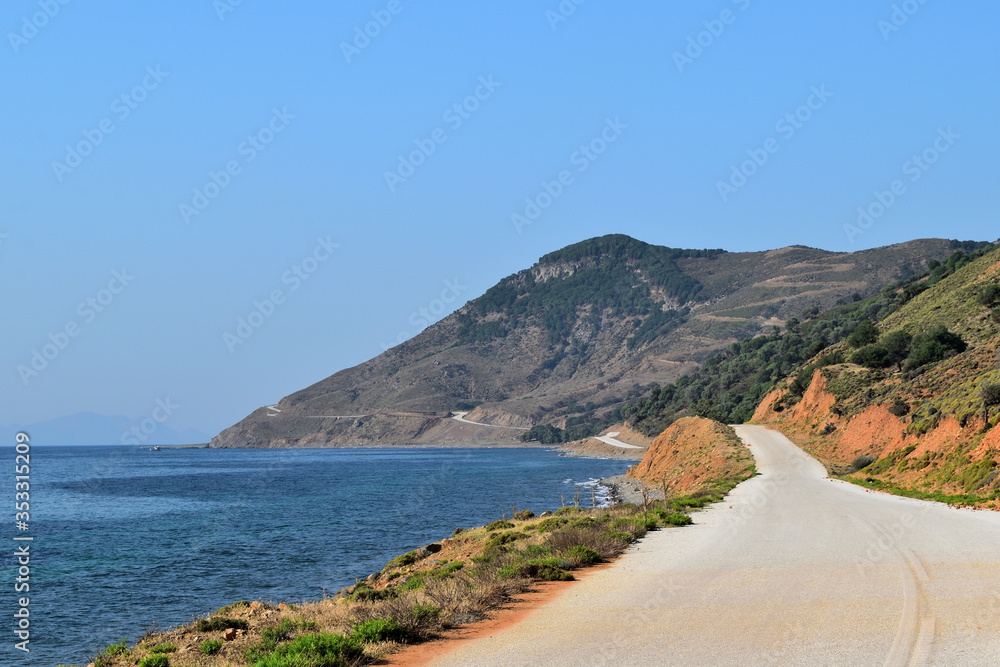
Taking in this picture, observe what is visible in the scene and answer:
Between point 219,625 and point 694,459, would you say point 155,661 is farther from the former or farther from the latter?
point 694,459

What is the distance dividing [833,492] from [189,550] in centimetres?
2677

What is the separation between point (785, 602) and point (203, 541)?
33330 millimetres

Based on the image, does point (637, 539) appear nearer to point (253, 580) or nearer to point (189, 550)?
point (253, 580)

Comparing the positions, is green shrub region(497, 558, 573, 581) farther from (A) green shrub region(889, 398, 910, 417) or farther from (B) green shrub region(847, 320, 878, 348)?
(B) green shrub region(847, 320, 878, 348)

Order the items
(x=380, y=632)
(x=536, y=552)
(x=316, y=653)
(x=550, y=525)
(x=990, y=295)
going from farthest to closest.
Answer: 1. (x=990, y=295)
2. (x=550, y=525)
3. (x=536, y=552)
4. (x=380, y=632)
5. (x=316, y=653)

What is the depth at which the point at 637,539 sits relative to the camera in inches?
801

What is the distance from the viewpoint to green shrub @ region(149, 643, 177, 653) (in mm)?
14047

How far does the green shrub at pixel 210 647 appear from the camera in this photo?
12.9 meters

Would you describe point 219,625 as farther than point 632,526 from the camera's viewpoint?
No

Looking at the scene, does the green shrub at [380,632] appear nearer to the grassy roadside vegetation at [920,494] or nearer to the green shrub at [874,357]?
the grassy roadside vegetation at [920,494]

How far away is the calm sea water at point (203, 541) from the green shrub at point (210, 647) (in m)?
7.18

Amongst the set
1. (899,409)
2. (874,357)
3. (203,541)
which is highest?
(874,357)

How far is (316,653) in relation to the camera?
9711mm

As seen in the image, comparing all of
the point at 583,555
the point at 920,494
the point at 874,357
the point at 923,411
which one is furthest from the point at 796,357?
the point at 583,555
